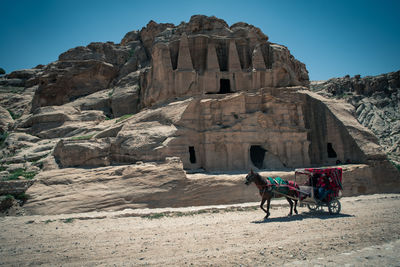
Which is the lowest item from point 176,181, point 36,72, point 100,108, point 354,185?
point 354,185

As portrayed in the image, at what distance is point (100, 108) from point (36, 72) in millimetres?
19621

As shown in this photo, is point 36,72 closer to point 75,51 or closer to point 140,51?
point 75,51

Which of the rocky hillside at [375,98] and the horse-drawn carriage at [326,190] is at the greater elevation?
the rocky hillside at [375,98]

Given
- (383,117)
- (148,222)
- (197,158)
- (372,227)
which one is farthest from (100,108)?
(383,117)

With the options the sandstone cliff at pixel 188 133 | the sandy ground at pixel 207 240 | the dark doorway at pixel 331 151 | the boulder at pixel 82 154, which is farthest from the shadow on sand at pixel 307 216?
the dark doorway at pixel 331 151

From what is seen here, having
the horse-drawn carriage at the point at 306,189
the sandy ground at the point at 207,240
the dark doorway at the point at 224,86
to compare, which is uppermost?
the dark doorway at the point at 224,86

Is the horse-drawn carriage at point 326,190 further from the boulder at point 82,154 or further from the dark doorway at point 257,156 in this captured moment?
the boulder at point 82,154

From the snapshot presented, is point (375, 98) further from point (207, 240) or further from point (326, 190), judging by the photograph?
point (207, 240)

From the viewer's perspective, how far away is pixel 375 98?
53.7 m

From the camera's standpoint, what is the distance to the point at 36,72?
147ft

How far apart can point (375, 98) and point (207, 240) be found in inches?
2268

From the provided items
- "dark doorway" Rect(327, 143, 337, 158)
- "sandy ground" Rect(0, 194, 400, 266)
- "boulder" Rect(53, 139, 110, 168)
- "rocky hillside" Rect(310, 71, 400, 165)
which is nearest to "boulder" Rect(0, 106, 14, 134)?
"boulder" Rect(53, 139, 110, 168)

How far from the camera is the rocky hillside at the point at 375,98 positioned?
4675 centimetres

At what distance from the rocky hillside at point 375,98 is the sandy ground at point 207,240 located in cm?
4101
